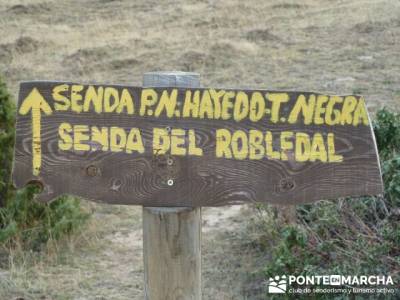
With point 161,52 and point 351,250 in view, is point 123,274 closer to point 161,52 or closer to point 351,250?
point 351,250

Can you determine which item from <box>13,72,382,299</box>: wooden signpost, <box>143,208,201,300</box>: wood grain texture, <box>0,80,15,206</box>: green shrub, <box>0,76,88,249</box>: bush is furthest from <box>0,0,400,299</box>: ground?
<box>13,72,382,299</box>: wooden signpost

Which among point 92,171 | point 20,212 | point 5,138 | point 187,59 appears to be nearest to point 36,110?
point 92,171

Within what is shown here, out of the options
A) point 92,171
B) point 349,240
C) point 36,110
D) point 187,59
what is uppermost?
point 187,59

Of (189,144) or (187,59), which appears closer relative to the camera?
(189,144)

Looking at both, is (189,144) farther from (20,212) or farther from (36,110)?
(20,212)

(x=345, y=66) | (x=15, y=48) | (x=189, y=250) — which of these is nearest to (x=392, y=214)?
(x=189, y=250)

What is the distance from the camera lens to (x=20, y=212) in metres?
4.49

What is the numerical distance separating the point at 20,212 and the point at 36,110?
8.38 ft

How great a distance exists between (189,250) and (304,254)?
1415 millimetres

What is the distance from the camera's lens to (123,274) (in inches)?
170

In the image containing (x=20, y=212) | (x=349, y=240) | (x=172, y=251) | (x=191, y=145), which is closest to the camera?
(x=191, y=145)

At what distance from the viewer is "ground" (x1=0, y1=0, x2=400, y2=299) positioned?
424cm

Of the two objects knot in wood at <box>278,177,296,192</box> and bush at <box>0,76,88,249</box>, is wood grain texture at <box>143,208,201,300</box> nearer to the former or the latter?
knot in wood at <box>278,177,296,192</box>

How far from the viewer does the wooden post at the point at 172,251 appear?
223cm
